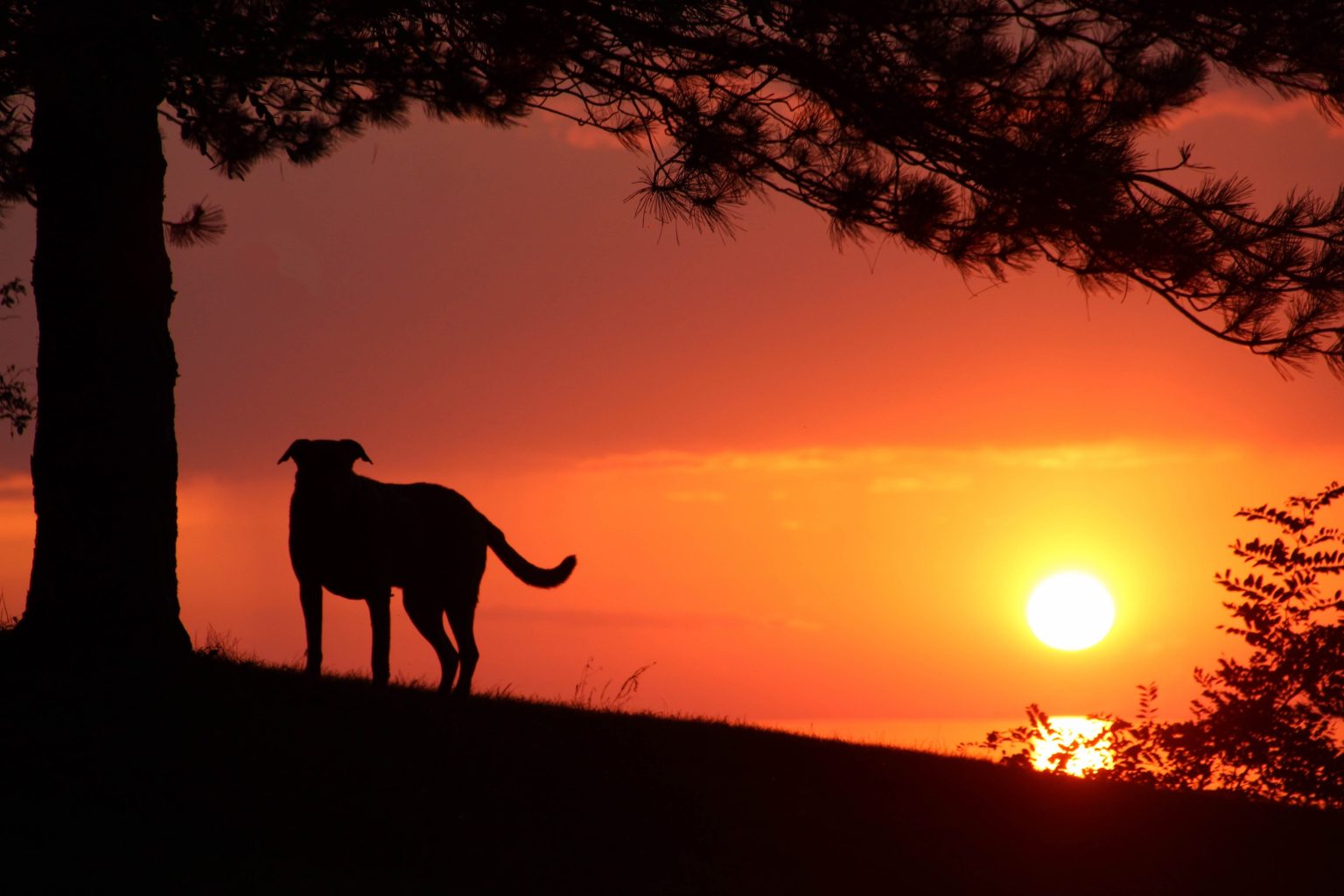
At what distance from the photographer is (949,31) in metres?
9.95

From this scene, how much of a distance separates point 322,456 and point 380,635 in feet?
4.86

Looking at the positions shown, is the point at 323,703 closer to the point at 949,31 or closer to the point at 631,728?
the point at 631,728

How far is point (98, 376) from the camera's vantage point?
9.45m

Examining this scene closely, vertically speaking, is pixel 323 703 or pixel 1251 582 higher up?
pixel 1251 582

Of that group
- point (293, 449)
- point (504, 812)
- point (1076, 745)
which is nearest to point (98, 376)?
point (293, 449)

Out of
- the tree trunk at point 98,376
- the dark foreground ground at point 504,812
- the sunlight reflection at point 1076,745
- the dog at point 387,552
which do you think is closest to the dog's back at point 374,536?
the dog at point 387,552

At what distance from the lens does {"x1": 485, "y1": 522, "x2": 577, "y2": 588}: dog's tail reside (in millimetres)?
12375

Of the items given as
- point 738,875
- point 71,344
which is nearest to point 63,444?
point 71,344

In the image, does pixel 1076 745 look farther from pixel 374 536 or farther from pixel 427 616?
pixel 374 536

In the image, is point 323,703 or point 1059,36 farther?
point 1059,36

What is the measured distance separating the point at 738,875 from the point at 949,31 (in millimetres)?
6166

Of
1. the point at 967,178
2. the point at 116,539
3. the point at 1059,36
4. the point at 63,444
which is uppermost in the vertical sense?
the point at 1059,36

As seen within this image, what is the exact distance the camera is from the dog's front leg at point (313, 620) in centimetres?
1056

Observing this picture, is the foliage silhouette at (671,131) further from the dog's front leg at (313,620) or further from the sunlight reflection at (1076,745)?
the sunlight reflection at (1076,745)
